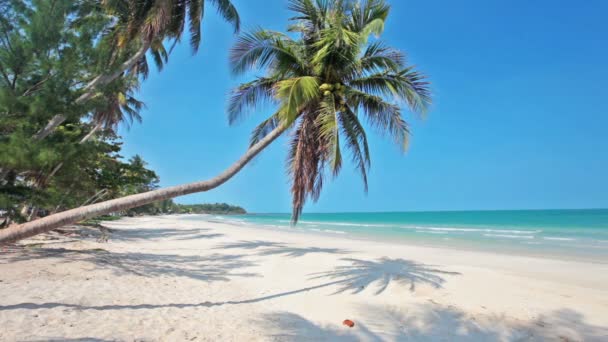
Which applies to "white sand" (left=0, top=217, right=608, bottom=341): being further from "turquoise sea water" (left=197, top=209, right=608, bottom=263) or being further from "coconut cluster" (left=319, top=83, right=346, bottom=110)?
"turquoise sea water" (left=197, top=209, right=608, bottom=263)

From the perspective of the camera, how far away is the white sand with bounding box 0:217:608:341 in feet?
12.5

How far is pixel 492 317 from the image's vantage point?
478cm

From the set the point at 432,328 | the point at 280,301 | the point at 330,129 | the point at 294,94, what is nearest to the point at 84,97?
the point at 294,94

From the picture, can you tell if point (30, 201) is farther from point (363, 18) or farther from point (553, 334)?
point (553, 334)

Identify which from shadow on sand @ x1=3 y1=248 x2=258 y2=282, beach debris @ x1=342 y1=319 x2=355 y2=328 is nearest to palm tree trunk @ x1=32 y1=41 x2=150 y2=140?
shadow on sand @ x1=3 y1=248 x2=258 y2=282

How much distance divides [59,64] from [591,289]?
10.6 m

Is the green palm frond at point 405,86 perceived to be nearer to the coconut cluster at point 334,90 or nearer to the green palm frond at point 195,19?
the coconut cluster at point 334,90

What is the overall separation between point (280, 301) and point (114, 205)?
319 centimetres

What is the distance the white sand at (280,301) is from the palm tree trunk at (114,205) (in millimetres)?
1154

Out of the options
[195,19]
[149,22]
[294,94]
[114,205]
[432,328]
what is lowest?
[432,328]

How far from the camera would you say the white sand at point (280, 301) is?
382 cm

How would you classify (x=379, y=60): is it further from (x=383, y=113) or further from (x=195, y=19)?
(x=195, y=19)

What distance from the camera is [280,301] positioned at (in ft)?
17.6

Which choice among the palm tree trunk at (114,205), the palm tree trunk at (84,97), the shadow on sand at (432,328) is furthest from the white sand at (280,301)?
the palm tree trunk at (84,97)
